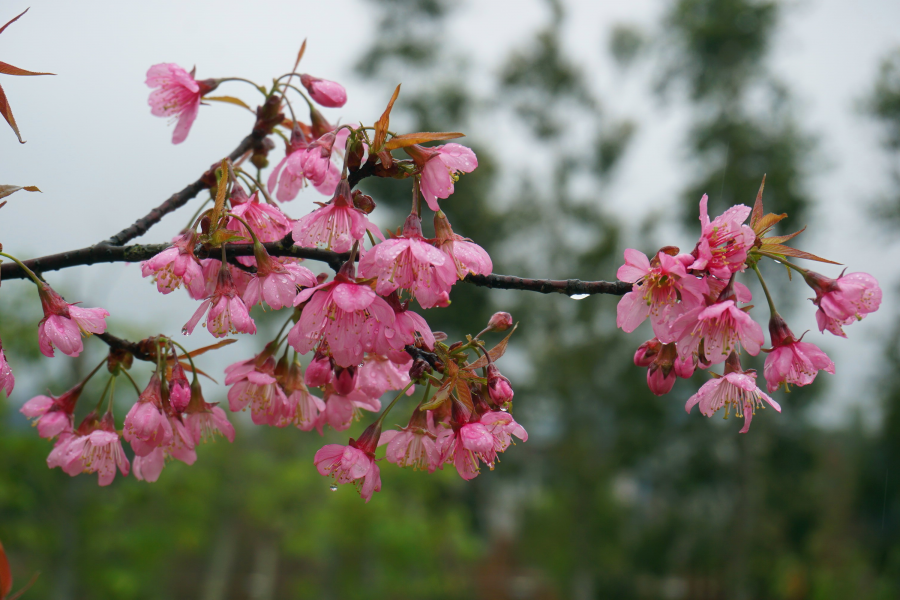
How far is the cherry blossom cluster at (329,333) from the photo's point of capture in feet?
2.29

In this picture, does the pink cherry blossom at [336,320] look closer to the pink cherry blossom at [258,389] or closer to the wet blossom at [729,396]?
the pink cherry blossom at [258,389]

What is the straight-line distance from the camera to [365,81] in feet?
36.5

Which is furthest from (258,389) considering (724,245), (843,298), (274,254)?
(843,298)

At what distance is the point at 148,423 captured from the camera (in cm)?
→ 81

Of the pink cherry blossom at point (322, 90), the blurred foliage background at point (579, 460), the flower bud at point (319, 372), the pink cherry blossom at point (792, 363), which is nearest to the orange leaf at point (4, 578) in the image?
the flower bud at point (319, 372)

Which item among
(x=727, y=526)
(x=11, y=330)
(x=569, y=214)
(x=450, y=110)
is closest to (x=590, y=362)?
(x=569, y=214)

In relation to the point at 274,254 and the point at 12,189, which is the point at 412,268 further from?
the point at 12,189

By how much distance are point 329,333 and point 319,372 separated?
0.16 m

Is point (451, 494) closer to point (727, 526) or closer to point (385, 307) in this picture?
point (727, 526)

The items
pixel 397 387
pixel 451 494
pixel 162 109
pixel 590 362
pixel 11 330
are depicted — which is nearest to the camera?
pixel 397 387

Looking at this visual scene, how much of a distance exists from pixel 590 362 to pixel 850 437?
9.29 meters

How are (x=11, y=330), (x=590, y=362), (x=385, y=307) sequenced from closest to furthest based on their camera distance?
(x=385, y=307) → (x=11, y=330) → (x=590, y=362)

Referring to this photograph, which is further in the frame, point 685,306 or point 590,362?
point 590,362

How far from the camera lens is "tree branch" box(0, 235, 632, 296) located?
2.60 ft
